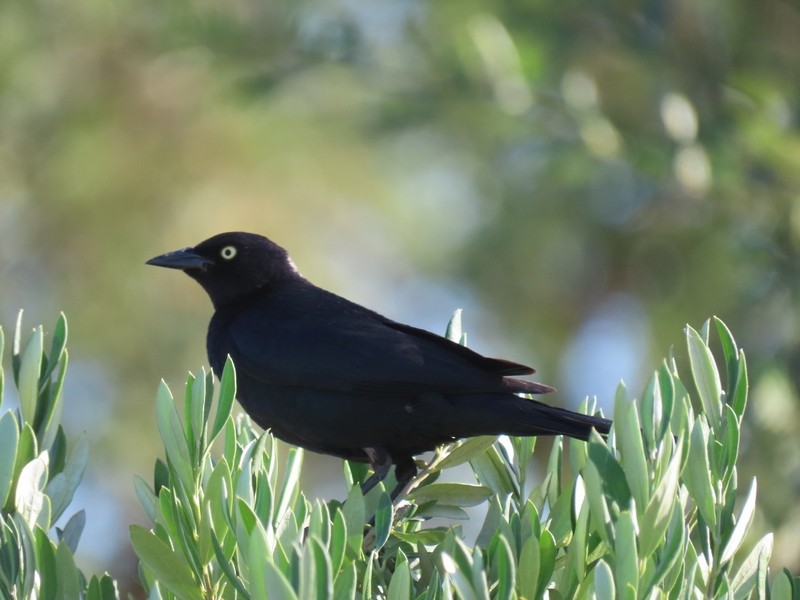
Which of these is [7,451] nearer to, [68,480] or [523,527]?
[68,480]

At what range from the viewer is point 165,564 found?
2281 millimetres

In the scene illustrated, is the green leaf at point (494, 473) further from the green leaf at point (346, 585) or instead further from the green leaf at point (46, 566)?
the green leaf at point (46, 566)

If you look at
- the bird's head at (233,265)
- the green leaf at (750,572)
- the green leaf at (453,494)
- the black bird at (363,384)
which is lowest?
the green leaf at (750,572)

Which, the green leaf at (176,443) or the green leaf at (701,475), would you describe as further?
the green leaf at (176,443)

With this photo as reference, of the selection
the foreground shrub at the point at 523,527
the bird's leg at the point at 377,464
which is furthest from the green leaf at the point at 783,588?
the bird's leg at the point at 377,464

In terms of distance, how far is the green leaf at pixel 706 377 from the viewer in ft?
7.88

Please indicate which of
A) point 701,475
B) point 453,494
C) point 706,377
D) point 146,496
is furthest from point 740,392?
point 146,496

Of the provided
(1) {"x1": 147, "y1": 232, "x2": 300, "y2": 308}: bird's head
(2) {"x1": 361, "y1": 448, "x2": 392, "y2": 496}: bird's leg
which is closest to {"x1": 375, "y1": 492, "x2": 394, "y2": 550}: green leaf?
(2) {"x1": 361, "y1": 448, "x2": 392, "y2": 496}: bird's leg

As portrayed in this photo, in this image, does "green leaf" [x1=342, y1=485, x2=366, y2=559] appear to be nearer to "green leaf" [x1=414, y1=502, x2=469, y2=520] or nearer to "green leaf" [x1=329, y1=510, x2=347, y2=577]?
"green leaf" [x1=329, y1=510, x2=347, y2=577]

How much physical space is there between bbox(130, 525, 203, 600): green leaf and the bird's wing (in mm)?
1503

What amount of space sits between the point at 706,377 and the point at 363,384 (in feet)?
5.77

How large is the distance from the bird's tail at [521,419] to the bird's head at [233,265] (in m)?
1.57

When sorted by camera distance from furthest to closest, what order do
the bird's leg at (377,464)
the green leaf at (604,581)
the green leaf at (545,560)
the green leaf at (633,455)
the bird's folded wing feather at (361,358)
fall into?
the bird's leg at (377,464) → the bird's folded wing feather at (361,358) → the green leaf at (545,560) → the green leaf at (633,455) → the green leaf at (604,581)

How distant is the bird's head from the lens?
500 centimetres
